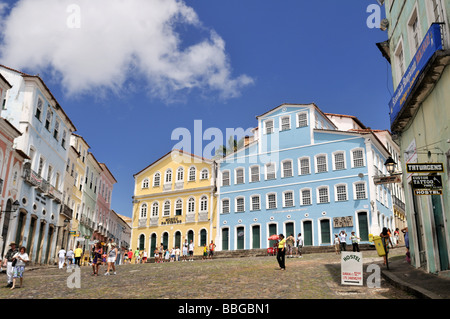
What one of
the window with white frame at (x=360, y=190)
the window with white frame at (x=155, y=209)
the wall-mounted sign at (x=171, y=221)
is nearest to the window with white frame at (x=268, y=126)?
the window with white frame at (x=360, y=190)

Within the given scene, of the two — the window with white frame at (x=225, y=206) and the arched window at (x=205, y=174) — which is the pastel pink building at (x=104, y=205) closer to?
the arched window at (x=205, y=174)

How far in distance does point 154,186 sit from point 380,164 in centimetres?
2309

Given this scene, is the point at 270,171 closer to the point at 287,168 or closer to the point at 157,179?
the point at 287,168

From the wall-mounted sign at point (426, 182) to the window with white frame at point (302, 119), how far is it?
30.8 meters

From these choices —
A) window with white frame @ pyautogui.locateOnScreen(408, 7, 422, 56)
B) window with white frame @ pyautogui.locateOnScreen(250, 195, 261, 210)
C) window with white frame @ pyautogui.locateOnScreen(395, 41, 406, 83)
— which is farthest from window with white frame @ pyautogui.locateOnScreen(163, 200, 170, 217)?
window with white frame @ pyautogui.locateOnScreen(408, 7, 422, 56)

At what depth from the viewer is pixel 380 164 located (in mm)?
42375

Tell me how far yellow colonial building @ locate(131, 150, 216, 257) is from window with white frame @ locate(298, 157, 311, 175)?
9.25m

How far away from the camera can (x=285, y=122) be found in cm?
4506

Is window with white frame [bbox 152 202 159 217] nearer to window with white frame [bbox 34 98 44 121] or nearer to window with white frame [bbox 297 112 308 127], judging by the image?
window with white frame [bbox 297 112 308 127]

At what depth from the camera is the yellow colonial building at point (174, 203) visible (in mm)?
46969

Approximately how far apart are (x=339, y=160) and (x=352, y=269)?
27.8m

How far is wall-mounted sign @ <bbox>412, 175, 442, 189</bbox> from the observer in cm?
1309

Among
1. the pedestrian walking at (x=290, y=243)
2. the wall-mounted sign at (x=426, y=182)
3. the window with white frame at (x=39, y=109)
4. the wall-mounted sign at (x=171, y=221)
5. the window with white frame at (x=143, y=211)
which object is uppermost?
the window with white frame at (x=39, y=109)
